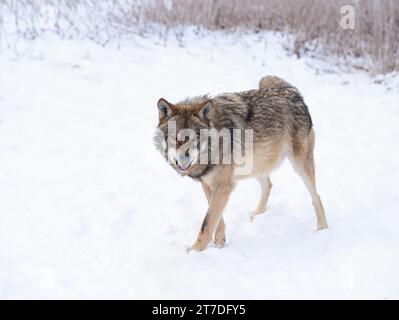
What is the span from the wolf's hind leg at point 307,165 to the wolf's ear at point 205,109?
3.81 ft

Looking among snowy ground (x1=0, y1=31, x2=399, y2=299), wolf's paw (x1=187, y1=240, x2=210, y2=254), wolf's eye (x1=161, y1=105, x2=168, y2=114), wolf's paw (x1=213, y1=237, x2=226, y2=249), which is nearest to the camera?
snowy ground (x1=0, y1=31, x2=399, y2=299)

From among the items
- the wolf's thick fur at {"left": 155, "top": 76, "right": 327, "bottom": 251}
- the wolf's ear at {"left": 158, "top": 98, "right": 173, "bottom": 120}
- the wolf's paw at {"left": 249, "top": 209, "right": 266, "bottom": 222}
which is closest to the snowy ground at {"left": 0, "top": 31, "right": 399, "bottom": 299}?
the wolf's paw at {"left": 249, "top": 209, "right": 266, "bottom": 222}

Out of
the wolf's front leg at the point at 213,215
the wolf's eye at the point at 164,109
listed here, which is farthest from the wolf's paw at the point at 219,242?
the wolf's eye at the point at 164,109

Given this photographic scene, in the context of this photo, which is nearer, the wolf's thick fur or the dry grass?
the wolf's thick fur

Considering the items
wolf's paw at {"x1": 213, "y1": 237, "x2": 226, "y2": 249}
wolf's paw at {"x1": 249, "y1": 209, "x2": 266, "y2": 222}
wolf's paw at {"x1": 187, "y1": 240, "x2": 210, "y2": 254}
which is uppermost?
wolf's paw at {"x1": 187, "y1": 240, "x2": 210, "y2": 254}

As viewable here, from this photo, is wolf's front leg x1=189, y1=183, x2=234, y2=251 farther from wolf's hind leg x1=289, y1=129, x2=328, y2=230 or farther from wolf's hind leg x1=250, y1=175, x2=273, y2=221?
wolf's hind leg x1=250, y1=175, x2=273, y2=221

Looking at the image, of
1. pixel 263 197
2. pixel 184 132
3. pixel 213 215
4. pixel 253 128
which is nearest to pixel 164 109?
pixel 184 132

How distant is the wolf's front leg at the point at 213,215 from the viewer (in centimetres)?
443

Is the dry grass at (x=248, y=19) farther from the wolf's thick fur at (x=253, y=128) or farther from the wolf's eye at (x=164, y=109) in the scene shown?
the wolf's eye at (x=164, y=109)

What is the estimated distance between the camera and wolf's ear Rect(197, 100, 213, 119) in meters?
4.25

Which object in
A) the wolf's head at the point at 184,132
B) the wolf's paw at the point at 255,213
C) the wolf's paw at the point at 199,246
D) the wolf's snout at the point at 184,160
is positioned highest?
the wolf's head at the point at 184,132

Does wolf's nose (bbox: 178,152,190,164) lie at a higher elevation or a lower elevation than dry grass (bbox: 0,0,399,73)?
lower

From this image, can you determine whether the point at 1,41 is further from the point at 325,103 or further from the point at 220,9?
the point at 325,103
